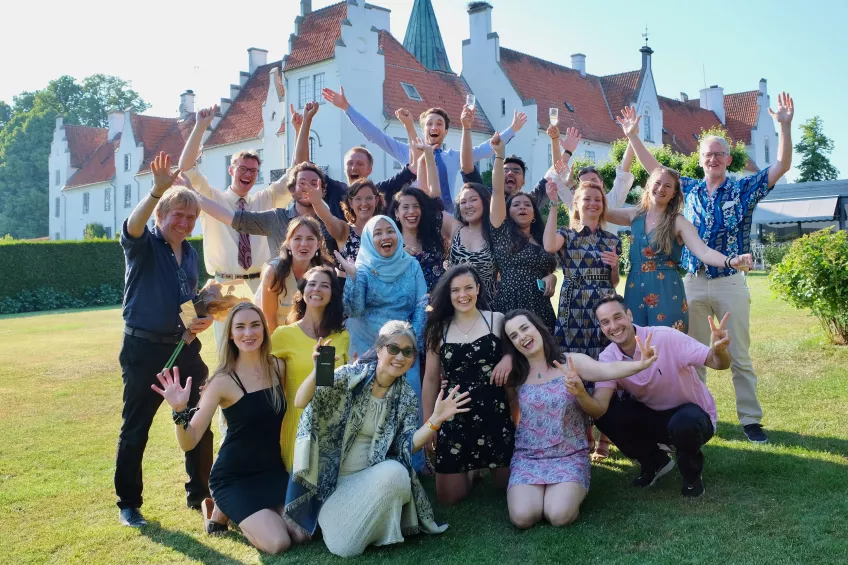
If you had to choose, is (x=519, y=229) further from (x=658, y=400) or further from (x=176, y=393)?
(x=176, y=393)

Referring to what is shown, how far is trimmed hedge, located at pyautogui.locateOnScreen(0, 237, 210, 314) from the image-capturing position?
24422 millimetres

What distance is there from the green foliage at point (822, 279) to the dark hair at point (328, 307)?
288 inches

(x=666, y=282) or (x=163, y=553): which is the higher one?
(x=666, y=282)

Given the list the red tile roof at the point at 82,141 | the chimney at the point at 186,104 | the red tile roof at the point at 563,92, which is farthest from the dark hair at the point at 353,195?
the red tile roof at the point at 82,141

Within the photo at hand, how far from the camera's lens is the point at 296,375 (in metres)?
4.93

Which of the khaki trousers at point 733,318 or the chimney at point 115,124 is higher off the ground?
the chimney at point 115,124

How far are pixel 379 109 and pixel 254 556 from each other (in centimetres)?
2740

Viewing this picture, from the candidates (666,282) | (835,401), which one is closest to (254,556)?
(666,282)

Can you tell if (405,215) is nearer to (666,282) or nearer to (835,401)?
(666,282)

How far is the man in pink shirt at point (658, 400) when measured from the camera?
4750 millimetres

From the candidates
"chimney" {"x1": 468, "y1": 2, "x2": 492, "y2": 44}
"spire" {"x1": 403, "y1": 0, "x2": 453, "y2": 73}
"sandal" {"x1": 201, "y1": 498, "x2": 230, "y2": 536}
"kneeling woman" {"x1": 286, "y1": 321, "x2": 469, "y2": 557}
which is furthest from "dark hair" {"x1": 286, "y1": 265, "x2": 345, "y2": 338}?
"spire" {"x1": 403, "y1": 0, "x2": 453, "y2": 73}

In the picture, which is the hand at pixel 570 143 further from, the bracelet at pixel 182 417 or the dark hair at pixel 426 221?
the bracelet at pixel 182 417

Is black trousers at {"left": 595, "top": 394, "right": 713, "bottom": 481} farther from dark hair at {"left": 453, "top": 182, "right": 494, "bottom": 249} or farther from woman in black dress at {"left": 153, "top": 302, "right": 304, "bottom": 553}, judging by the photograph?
woman in black dress at {"left": 153, "top": 302, "right": 304, "bottom": 553}

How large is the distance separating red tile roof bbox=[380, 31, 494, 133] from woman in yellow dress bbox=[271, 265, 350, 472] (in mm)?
26027
